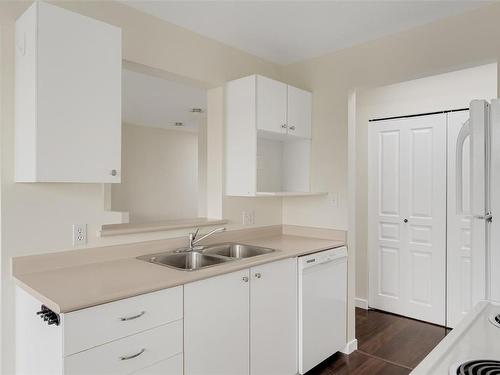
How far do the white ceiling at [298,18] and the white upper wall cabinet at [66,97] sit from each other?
0.62m

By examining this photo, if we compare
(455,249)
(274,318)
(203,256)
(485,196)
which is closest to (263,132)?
(203,256)

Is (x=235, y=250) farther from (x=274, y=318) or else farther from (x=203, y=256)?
(x=274, y=318)

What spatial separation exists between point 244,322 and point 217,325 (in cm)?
22

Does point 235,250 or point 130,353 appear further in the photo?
point 235,250

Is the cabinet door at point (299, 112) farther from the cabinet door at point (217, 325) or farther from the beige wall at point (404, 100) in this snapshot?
the cabinet door at point (217, 325)

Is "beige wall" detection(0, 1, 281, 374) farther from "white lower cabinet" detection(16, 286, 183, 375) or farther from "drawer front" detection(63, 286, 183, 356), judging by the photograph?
"drawer front" detection(63, 286, 183, 356)

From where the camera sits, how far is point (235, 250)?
8.61 ft

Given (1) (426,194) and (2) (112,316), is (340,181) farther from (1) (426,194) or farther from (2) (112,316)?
(2) (112,316)

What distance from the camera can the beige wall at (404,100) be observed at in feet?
10.2

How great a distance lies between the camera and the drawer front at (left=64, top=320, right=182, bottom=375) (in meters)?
1.35

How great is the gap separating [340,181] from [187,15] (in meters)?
1.69

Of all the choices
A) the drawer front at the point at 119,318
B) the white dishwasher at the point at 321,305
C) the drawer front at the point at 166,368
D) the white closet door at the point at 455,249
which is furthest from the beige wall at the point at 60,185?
the white closet door at the point at 455,249

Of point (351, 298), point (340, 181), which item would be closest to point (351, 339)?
point (351, 298)

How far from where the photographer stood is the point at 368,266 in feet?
12.3
